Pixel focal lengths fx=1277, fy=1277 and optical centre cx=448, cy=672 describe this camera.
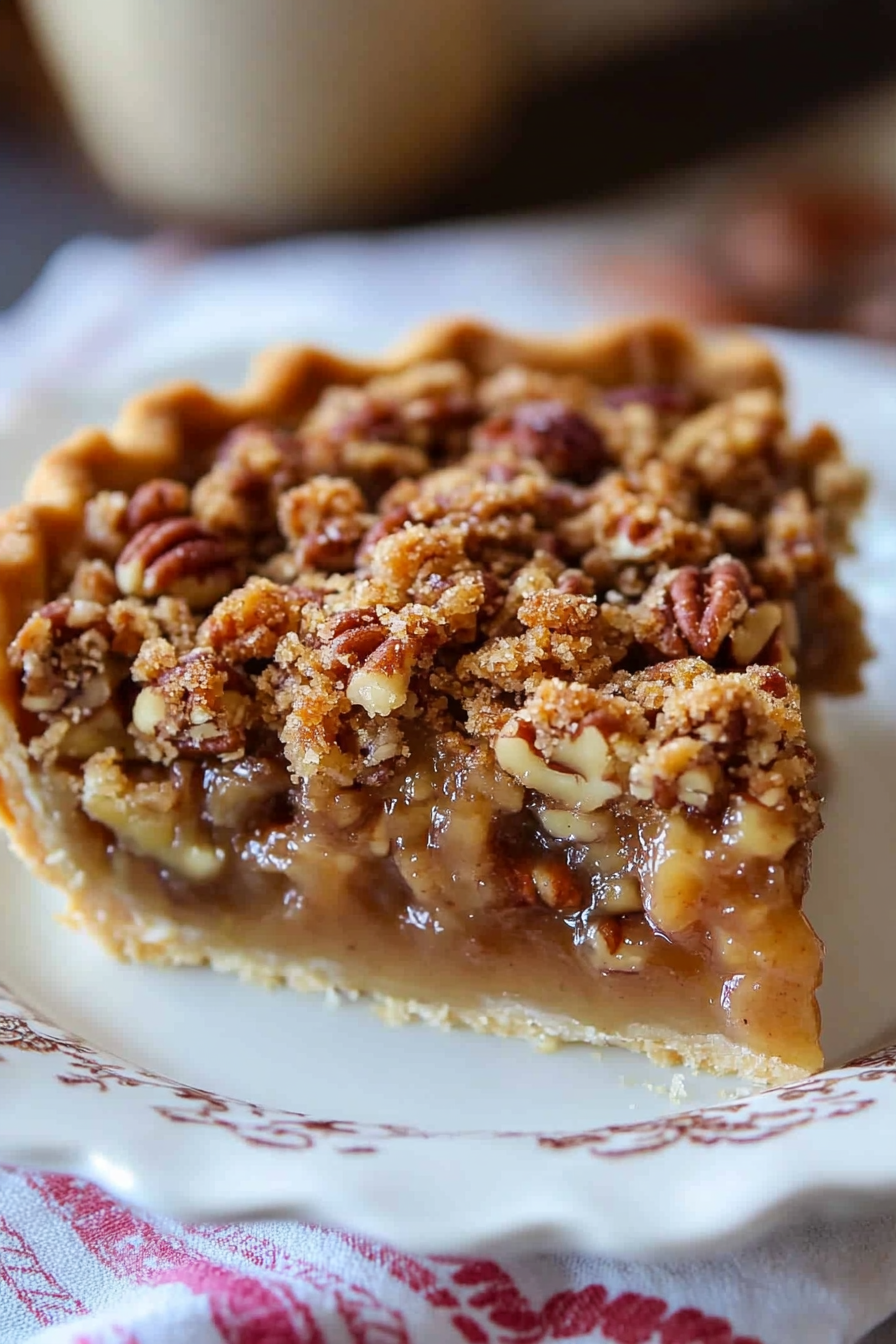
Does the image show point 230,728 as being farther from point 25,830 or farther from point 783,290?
point 783,290

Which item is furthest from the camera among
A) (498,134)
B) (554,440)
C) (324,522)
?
(498,134)

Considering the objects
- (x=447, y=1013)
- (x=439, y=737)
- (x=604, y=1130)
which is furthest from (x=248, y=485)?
(x=604, y=1130)

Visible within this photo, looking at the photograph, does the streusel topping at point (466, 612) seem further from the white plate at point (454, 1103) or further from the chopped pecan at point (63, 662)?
the white plate at point (454, 1103)

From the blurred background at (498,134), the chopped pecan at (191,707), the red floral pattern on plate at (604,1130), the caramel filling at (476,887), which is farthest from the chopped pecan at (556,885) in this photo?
the blurred background at (498,134)

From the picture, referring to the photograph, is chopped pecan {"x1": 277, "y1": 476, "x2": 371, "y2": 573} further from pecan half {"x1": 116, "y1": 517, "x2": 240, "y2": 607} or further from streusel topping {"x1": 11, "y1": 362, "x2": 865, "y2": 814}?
pecan half {"x1": 116, "y1": 517, "x2": 240, "y2": 607}

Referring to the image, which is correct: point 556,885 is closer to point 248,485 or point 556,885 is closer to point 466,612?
point 466,612

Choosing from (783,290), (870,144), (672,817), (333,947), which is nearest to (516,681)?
(672,817)
